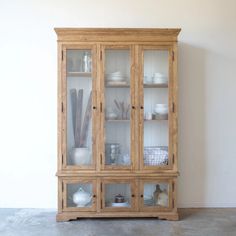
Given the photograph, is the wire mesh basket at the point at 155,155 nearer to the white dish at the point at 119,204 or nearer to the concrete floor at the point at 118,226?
the white dish at the point at 119,204

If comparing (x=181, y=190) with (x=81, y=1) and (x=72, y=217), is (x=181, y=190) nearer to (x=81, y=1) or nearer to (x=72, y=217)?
(x=72, y=217)

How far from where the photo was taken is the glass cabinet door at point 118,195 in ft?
11.2

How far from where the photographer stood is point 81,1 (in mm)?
3797

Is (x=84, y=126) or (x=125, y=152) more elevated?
(x=84, y=126)

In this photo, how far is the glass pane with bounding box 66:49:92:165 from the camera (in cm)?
341

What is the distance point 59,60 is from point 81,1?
2.97 feet

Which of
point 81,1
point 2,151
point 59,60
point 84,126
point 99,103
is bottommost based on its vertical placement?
point 2,151

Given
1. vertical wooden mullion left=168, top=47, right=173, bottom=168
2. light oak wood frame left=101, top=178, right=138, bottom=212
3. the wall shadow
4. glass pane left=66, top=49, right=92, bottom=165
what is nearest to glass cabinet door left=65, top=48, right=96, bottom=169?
glass pane left=66, top=49, right=92, bottom=165

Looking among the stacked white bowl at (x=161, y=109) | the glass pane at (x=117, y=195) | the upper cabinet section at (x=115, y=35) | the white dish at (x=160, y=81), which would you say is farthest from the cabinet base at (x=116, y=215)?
the upper cabinet section at (x=115, y=35)

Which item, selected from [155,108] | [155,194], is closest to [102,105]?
[155,108]

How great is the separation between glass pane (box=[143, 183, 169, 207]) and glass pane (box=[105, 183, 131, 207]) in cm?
18

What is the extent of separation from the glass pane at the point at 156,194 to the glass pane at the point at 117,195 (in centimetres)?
18

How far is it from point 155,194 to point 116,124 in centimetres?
86

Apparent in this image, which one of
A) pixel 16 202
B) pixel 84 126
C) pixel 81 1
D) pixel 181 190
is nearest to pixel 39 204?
pixel 16 202
